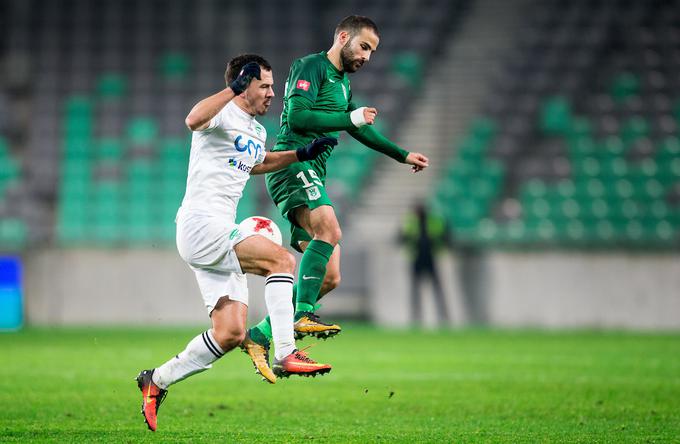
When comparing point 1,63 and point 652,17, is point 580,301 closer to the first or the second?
point 652,17

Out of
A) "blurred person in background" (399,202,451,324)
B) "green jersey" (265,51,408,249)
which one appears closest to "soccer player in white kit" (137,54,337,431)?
"green jersey" (265,51,408,249)

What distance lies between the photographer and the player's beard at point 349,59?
7.33 m

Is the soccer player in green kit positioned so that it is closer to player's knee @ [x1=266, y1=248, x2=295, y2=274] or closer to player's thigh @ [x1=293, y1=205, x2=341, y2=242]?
player's thigh @ [x1=293, y1=205, x2=341, y2=242]

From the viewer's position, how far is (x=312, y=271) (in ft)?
24.4

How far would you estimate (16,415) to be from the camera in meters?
7.32

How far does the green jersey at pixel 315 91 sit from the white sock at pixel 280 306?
1067 mm

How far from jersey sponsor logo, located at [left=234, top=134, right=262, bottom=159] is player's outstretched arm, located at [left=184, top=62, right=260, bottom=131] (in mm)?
359

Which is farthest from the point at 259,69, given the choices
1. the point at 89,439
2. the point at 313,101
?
the point at 89,439

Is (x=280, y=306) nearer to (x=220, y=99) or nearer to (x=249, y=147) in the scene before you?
(x=249, y=147)

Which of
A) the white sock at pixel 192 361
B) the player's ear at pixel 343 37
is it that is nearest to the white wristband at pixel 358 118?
the player's ear at pixel 343 37

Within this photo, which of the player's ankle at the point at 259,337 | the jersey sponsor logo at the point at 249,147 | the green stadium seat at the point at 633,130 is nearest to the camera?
the jersey sponsor logo at the point at 249,147

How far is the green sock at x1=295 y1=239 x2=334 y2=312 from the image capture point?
293 inches

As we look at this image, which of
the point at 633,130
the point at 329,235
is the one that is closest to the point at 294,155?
the point at 329,235

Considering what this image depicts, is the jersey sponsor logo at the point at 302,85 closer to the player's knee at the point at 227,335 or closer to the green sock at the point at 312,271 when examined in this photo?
the green sock at the point at 312,271
